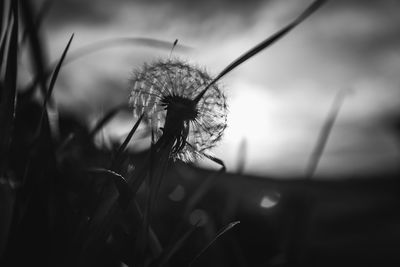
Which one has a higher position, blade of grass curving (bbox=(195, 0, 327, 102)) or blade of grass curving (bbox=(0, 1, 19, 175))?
blade of grass curving (bbox=(195, 0, 327, 102))

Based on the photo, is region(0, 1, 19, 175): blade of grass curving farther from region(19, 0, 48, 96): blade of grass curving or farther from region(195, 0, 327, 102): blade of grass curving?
region(195, 0, 327, 102): blade of grass curving

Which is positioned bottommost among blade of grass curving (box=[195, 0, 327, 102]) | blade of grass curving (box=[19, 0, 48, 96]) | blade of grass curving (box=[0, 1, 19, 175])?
blade of grass curving (box=[0, 1, 19, 175])

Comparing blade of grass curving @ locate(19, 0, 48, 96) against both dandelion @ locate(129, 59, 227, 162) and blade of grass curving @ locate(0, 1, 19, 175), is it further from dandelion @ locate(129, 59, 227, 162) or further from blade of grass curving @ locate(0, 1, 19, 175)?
dandelion @ locate(129, 59, 227, 162)

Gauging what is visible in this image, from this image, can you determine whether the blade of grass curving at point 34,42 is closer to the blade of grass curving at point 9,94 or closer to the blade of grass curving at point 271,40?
the blade of grass curving at point 9,94

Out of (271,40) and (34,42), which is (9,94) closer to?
(34,42)

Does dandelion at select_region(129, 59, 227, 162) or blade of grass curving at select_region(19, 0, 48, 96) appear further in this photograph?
dandelion at select_region(129, 59, 227, 162)

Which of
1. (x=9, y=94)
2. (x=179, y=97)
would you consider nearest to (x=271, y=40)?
(x=179, y=97)

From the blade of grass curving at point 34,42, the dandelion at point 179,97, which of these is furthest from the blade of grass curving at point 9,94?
the dandelion at point 179,97

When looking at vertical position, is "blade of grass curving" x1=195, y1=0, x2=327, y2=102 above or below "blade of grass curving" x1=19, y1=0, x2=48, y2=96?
above

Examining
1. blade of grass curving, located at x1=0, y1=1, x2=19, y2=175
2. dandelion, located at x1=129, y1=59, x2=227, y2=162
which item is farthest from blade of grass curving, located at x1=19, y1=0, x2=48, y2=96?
dandelion, located at x1=129, y1=59, x2=227, y2=162
